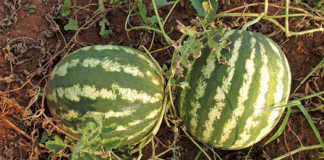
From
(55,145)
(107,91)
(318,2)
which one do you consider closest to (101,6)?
(107,91)

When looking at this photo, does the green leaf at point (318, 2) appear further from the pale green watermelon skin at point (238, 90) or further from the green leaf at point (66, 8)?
the green leaf at point (66, 8)

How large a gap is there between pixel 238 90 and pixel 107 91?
2.04ft

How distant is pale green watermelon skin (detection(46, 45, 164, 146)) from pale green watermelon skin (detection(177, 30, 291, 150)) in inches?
9.2

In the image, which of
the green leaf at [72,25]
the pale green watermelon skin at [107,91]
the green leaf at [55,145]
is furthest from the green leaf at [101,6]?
the green leaf at [55,145]

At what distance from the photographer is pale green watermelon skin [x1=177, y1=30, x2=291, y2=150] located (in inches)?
55.0

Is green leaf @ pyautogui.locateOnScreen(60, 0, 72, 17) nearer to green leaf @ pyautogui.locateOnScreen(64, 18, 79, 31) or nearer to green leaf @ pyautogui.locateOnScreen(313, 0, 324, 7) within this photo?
green leaf @ pyautogui.locateOnScreen(64, 18, 79, 31)

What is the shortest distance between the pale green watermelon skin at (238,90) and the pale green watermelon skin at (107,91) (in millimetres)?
234

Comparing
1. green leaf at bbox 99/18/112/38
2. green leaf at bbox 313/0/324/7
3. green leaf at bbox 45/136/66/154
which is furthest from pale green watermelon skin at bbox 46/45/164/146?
green leaf at bbox 313/0/324/7

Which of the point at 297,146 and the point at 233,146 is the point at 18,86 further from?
the point at 297,146

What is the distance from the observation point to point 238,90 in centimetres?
140

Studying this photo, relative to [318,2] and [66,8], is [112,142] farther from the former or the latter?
[318,2]

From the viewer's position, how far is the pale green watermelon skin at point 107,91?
143 cm

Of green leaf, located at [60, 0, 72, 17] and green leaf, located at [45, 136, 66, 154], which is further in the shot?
green leaf, located at [60, 0, 72, 17]

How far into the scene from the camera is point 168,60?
2.01 metres
